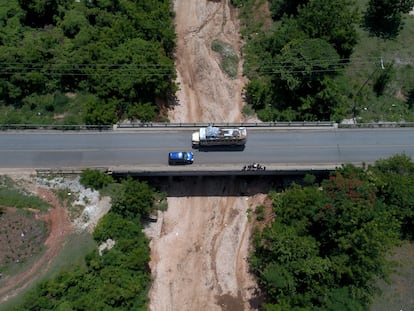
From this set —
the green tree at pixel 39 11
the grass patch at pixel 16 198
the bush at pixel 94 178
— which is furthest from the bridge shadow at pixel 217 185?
the green tree at pixel 39 11

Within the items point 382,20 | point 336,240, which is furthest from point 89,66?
point 382,20

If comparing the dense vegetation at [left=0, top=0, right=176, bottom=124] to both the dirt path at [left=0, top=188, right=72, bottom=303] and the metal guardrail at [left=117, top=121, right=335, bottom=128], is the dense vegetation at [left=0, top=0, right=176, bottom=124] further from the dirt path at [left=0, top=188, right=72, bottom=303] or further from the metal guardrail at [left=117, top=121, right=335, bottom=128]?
the dirt path at [left=0, top=188, right=72, bottom=303]

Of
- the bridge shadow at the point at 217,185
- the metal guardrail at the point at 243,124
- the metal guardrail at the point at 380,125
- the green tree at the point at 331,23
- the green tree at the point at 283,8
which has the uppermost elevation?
the green tree at the point at 283,8

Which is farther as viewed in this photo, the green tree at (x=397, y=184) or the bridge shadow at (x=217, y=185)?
the bridge shadow at (x=217, y=185)

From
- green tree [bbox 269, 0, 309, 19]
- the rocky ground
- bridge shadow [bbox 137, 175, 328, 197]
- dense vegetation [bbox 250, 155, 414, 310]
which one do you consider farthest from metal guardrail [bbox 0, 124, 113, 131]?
green tree [bbox 269, 0, 309, 19]

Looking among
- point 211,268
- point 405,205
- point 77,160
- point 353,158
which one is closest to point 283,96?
point 353,158

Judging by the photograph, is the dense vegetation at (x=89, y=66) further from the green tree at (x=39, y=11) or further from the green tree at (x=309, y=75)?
the green tree at (x=309, y=75)
